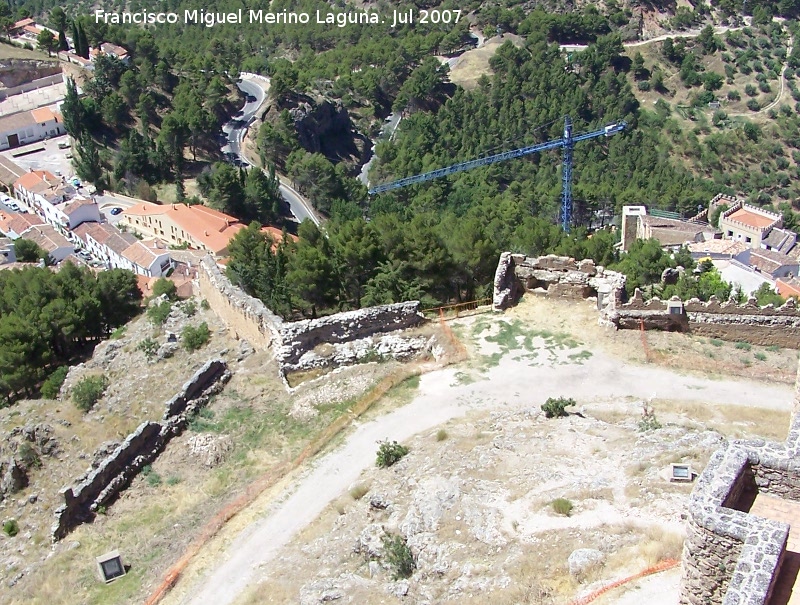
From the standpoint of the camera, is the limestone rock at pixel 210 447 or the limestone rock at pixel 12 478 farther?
the limestone rock at pixel 12 478

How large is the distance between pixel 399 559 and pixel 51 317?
21.2 metres

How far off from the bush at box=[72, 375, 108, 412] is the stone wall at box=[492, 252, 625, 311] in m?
11.3

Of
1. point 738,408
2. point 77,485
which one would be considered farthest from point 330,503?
point 738,408

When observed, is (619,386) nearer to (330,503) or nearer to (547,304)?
(547,304)

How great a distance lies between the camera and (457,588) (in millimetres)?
12977

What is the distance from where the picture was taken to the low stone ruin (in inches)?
368

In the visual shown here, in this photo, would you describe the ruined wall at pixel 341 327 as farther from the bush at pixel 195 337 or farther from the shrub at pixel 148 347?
the shrub at pixel 148 347

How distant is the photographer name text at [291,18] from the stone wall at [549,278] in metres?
93.6

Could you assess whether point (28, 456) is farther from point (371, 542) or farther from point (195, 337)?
point (371, 542)

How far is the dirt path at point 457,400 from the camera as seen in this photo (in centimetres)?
1593

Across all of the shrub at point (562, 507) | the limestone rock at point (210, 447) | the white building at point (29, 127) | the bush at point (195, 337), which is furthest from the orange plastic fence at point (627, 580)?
the white building at point (29, 127)

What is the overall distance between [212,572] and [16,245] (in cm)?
4310

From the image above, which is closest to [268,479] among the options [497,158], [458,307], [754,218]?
[458,307]

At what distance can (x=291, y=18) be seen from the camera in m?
115
